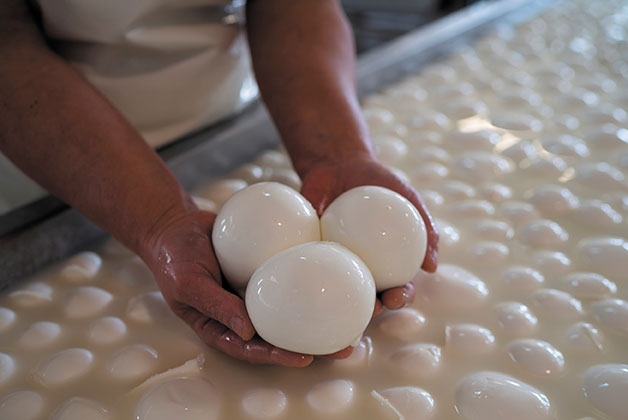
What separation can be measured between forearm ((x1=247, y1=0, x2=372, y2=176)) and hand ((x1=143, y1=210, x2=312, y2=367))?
0.29 metres

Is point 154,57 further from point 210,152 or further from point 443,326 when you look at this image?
point 443,326

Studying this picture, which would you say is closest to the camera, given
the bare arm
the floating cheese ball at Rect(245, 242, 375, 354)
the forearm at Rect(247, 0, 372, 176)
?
the floating cheese ball at Rect(245, 242, 375, 354)

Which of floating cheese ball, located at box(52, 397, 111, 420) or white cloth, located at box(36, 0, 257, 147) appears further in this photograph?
white cloth, located at box(36, 0, 257, 147)

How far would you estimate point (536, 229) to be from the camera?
3.10 feet

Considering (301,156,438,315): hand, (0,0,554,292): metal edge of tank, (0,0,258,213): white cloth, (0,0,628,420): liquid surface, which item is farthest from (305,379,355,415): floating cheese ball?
(0,0,258,213): white cloth

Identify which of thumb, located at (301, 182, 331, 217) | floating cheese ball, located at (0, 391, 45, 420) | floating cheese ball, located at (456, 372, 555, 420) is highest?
floating cheese ball, located at (0, 391, 45, 420)

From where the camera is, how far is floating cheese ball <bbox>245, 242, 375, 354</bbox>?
604 mm

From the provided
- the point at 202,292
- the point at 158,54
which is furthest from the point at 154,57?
the point at 202,292

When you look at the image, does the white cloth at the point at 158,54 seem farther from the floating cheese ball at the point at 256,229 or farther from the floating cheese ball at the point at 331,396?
the floating cheese ball at the point at 331,396

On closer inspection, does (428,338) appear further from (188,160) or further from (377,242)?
(188,160)

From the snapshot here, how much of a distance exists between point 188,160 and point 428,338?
0.61 m

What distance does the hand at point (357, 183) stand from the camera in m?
0.79

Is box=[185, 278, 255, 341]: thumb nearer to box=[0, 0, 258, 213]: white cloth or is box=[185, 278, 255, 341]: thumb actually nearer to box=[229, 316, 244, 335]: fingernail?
box=[229, 316, 244, 335]: fingernail

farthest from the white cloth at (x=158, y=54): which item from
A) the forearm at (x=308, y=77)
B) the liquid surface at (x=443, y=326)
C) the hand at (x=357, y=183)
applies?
the hand at (x=357, y=183)
